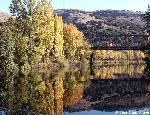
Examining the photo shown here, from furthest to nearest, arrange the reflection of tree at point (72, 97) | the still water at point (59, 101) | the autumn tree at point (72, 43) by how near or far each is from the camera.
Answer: the autumn tree at point (72, 43) < the reflection of tree at point (72, 97) < the still water at point (59, 101)

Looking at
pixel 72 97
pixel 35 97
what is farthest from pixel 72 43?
pixel 35 97

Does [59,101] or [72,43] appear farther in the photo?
[72,43]

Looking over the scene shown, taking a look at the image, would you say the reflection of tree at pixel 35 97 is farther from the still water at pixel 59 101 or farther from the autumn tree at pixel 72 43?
the autumn tree at pixel 72 43

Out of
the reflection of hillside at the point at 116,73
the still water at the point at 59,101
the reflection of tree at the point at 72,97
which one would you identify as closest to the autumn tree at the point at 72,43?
the reflection of hillside at the point at 116,73

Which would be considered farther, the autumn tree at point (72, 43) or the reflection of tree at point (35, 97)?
the autumn tree at point (72, 43)

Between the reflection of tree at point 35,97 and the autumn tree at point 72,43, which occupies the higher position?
the reflection of tree at point 35,97

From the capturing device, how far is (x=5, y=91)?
56531 millimetres

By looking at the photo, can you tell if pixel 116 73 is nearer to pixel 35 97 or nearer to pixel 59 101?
pixel 35 97

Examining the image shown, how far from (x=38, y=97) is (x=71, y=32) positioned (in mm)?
94078

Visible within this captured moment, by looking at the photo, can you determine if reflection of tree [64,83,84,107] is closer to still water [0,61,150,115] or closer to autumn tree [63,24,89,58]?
still water [0,61,150,115]

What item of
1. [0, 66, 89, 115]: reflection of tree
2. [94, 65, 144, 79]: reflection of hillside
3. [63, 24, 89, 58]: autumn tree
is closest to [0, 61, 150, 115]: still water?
[0, 66, 89, 115]: reflection of tree

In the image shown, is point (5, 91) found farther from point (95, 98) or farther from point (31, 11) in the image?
point (31, 11)

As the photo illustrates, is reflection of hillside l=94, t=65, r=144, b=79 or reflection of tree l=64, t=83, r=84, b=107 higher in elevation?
reflection of tree l=64, t=83, r=84, b=107

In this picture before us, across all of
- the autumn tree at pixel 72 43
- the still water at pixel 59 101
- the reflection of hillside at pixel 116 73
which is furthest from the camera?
the autumn tree at pixel 72 43
